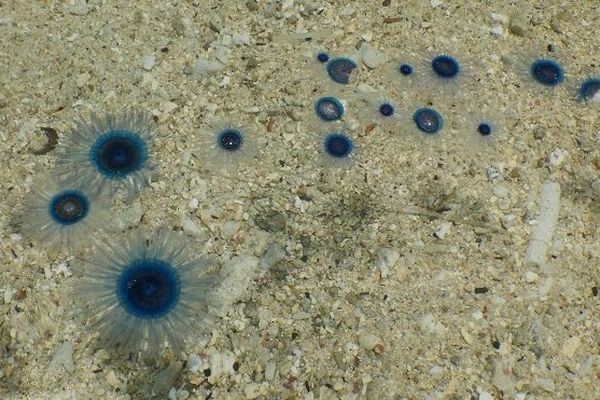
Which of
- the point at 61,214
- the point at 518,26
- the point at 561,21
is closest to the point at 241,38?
the point at 61,214

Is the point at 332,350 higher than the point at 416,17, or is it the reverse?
the point at 416,17

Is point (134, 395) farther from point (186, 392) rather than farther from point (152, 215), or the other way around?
point (152, 215)

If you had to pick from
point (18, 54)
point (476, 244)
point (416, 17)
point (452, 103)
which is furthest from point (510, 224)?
point (18, 54)

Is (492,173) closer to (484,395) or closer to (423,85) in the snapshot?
(423,85)

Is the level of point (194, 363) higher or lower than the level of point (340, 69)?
lower

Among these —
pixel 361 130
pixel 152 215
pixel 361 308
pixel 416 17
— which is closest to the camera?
pixel 361 308

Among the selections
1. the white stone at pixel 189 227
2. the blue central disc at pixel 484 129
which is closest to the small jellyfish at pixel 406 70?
the blue central disc at pixel 484 129

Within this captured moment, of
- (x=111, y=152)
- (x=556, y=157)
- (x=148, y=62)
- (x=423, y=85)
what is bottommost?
(x=111, y=152)

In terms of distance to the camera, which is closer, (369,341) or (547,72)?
(369,341)
